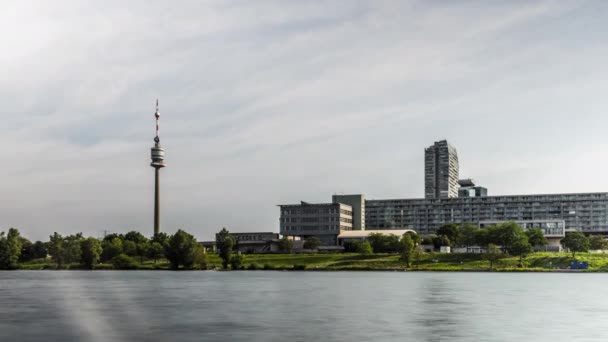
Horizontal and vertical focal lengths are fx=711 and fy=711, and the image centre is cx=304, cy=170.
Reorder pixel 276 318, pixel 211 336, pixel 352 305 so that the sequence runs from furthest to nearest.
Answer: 1. pixel 352 305
2. pixel 276 318
3. pixel 211 336

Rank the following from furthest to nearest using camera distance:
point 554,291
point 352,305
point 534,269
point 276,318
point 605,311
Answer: point 534,269 → point 554,291 → point 352,305 → point 605,311 → point 276,318

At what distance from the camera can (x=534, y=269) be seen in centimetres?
19250

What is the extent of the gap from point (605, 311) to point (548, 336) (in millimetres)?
23048

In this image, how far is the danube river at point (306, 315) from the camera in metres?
56.7

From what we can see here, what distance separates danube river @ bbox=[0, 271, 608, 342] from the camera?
186 ft

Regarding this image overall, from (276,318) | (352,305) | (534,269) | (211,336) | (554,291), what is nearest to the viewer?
(211,336)

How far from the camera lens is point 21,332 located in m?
57.0

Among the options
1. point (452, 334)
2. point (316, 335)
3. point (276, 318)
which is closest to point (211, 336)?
point (316, 335)

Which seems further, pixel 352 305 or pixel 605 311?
pixel 352 305

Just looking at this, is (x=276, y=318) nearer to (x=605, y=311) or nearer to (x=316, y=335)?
(x=316, y=335)

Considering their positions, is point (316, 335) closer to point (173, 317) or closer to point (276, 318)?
point (276, 318)

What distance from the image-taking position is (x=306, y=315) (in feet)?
234

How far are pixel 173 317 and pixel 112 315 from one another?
6.61m

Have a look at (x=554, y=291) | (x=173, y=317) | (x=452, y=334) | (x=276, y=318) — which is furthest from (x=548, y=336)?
(x=554, y=291)
